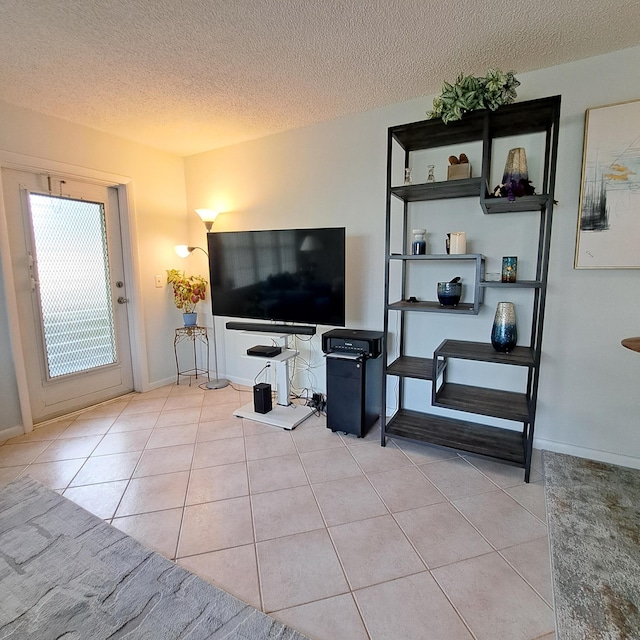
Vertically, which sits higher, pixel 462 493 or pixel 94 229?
pixel 94 229

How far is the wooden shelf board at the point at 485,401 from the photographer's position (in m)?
2.13

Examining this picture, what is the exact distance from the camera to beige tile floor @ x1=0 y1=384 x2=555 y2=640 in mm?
1344

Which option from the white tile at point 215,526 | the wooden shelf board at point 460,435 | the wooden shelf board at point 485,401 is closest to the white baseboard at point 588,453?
the wooden shelf board at point 460,435

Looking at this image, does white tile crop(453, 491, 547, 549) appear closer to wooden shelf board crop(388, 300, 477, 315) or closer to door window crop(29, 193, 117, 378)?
wooden shelf board crop(388, 300, 477, 315)

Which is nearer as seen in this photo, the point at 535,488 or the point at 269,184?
the point at 535,488

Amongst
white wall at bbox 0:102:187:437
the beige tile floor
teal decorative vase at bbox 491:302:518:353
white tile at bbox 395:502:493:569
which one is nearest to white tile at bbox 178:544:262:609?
the beige tile floor

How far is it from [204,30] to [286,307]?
184cm

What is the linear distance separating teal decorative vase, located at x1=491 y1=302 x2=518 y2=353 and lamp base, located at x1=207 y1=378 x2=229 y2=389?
8.84 feet

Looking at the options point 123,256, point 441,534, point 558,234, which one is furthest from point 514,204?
point 123,256

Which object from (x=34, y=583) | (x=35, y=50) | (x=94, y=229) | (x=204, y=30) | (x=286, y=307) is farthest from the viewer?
(x=94, y=229)

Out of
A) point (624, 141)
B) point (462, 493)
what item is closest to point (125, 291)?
point (462, 493)

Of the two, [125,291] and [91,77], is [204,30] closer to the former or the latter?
[91,77]

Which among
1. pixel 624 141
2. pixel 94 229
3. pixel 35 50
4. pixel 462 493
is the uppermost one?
pixel 35 50

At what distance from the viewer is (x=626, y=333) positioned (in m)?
2.13
